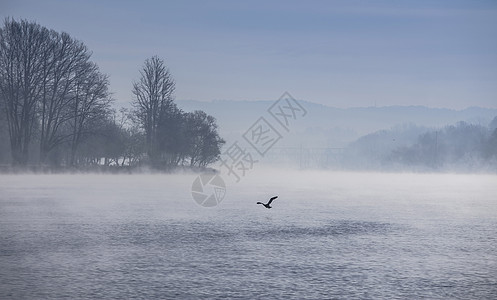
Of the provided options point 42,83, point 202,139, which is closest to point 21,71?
point 42,83

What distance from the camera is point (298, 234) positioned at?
24828mm

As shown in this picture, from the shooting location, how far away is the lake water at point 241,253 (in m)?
14.4

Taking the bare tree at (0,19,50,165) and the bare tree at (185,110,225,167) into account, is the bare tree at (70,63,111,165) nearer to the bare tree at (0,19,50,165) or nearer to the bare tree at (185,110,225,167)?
the bare tree at (0,19,50,165)

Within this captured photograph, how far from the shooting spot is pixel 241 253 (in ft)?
64.1

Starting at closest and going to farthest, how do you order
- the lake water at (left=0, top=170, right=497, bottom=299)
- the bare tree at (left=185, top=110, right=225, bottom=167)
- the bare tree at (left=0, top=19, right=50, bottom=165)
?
the lake water at (left=0, top=170, right=497, bottom=299), the bare tree at (left=0, top=19, right=50, bottom=165), the bare tree at (left=185, top=110, right=225, bottom=167)

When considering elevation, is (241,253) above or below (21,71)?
below

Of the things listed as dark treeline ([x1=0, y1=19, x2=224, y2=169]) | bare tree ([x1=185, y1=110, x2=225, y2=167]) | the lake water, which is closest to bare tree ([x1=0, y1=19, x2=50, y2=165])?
dark treeline ([x1=0, y1=19, x2=224, y2=169])

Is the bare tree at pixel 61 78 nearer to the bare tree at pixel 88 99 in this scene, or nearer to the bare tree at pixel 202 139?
the bare tree at pixel 88 99

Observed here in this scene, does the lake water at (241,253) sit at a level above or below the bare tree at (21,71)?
below

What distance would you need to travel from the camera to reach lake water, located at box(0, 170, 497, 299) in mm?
14438

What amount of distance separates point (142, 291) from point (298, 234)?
1164 centimetres

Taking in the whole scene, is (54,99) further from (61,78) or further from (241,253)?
(241,253)

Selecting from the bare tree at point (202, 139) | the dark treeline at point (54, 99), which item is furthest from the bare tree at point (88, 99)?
the bare tree at point (202, 139)

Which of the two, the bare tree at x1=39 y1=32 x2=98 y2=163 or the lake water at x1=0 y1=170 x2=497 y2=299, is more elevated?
the bare tree at x1=39 y1=32 x2=98 y2=163
